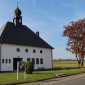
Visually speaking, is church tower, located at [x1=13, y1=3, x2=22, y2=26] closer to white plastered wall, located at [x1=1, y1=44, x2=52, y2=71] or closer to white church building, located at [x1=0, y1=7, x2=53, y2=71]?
white church building, located at [x1=0, y1=7, x2=53, y2=71]

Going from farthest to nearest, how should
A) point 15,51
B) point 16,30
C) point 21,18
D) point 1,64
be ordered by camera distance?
point 21,18, point 16,30, point 15,51, point 1,64

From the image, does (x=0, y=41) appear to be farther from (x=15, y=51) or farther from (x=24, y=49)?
(x=24, y=49)

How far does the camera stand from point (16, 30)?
1318 inches

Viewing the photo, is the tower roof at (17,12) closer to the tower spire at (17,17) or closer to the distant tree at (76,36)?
the tower spire at (17,17)

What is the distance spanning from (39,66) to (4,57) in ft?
29.3

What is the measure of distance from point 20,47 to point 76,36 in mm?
11668

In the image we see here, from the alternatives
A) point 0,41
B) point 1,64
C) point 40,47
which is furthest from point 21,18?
point 1,64

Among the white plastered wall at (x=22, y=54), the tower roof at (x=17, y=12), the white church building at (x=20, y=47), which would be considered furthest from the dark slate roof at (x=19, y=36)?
the tower roof at (x=17, y=12)

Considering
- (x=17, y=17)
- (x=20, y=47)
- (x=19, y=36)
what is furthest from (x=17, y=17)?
(x=20, y=47)

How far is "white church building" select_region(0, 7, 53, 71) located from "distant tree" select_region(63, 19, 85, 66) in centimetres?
550

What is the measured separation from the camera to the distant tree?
32.4m

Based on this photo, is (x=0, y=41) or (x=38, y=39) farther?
(x=38, y=39)

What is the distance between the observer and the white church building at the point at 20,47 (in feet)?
93.9

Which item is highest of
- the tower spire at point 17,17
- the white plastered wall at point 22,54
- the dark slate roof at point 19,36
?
the tower spire at point 17,17
